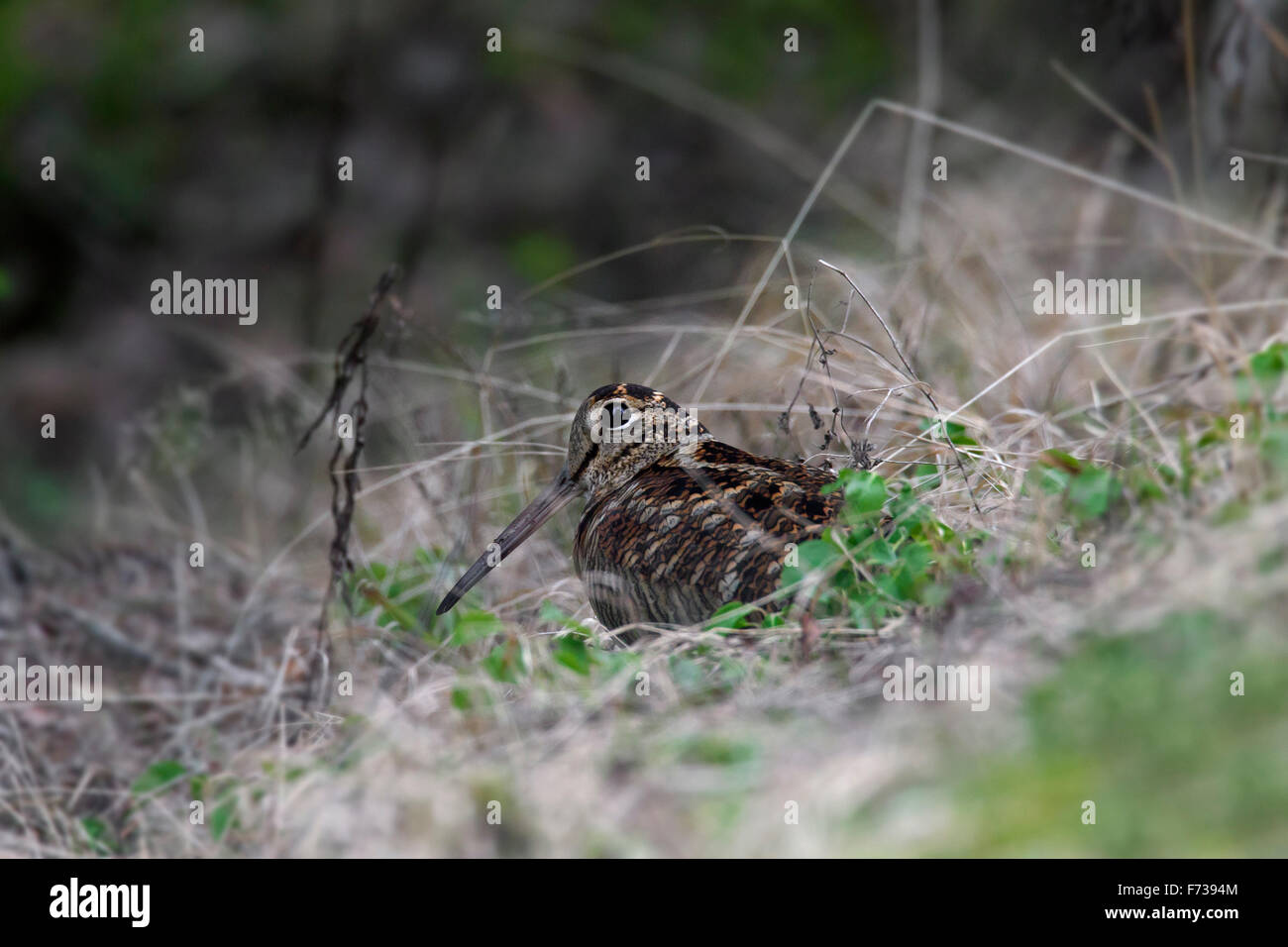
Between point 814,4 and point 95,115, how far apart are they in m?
4.53

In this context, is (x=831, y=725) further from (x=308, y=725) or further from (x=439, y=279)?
(x=439, y=279)

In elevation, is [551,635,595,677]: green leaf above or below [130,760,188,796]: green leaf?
above

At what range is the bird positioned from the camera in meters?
3.47

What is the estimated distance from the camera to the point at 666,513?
3705 millimetres

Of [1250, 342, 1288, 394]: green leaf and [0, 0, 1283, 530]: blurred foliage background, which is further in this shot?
[0, 0, 1283, 530]: blurred foliage background

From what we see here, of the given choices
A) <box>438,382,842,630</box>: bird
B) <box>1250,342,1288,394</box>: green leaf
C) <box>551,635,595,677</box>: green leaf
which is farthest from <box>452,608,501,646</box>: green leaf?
<box>1250,342,1288,394</box>: green leaf

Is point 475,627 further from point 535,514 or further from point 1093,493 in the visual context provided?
point 1093,493

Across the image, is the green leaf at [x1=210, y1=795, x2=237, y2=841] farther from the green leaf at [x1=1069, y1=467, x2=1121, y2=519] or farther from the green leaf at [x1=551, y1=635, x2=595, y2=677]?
the green leaf at [x1=1069, y1=467, x2=1121, y2=519]

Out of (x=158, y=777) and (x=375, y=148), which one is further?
(x=375, y=148)

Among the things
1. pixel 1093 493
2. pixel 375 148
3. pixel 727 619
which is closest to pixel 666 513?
pixel 727 619

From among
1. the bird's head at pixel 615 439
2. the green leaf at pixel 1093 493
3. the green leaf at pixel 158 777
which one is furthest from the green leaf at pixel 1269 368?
the green leaf at pixel 158 777

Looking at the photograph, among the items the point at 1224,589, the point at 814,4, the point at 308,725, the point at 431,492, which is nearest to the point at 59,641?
the point at 431,492

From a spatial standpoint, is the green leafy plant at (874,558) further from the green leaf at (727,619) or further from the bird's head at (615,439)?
the bird's head at (615,439)

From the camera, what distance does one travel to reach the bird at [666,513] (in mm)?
3475
